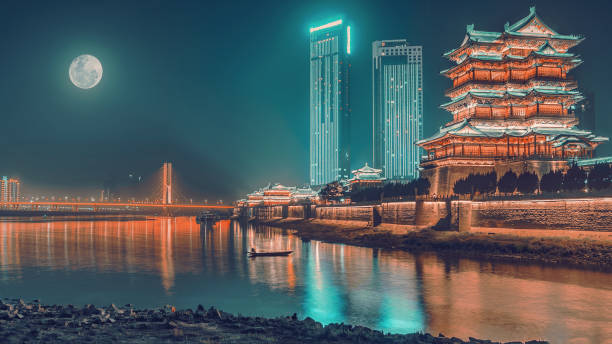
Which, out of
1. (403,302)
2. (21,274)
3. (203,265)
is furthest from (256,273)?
(21,274)

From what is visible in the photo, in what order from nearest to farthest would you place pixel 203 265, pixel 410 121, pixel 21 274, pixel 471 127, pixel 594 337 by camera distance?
1. pixel 594 337
2. pixel 21 274
3. pixel 203 265
4. pixel 471 127
5. pixel 410 121

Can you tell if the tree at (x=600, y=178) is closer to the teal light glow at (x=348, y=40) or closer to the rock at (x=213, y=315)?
the rock at (x=213, y=315)

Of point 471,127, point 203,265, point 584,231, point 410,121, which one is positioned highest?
point 410,121

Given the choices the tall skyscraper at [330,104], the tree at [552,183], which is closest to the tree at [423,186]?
the tree at [552,183]

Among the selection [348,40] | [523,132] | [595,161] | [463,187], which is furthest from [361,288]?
[348,40]

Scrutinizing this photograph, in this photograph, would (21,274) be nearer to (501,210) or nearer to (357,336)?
(357,336)

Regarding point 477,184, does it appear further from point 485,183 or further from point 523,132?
point 523,132
